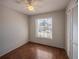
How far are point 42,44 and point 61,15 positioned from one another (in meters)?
2.39

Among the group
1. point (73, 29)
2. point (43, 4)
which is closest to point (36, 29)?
point (43, 4)

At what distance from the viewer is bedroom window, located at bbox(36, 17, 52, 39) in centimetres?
424

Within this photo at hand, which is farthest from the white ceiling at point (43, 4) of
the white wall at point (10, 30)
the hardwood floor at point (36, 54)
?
the hardwood floor at point (36, 54)

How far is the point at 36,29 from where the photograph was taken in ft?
16.3

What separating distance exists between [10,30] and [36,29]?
2.03 metres

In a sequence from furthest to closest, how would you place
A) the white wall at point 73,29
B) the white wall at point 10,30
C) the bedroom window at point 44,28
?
the bedroom window at point 44,28, the white wall at point 10,30, the white wall at point 73,29

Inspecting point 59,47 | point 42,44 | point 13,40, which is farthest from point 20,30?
point 59,47

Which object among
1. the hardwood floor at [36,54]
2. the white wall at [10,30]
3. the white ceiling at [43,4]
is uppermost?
the white ceiling at [43,4]

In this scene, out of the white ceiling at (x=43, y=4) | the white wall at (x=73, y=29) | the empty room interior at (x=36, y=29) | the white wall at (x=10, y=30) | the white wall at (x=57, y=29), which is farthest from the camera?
the white wall at (x=57, y=29)

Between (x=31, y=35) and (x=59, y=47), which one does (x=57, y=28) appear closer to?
(x=59, y=47)

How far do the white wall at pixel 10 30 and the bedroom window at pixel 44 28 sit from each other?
3.73ft

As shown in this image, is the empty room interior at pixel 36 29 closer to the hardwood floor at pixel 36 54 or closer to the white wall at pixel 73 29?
the hardwood floor at pixel 36 54

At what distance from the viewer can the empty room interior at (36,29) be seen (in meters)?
2.78

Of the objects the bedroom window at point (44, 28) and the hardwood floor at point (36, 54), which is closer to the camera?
the hardwood floor at point (36, 54)
